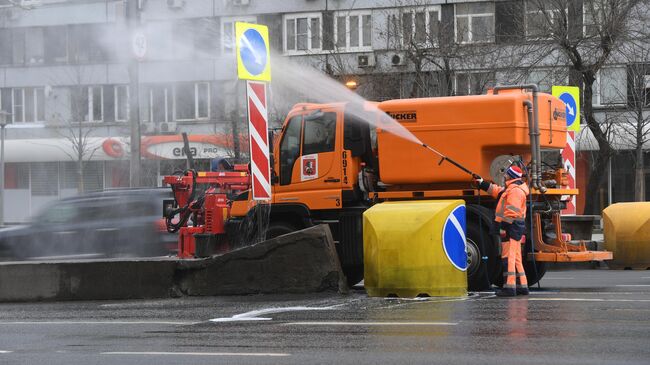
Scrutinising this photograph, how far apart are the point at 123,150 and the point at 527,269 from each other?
96.3 feet

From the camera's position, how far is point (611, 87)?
34.2m

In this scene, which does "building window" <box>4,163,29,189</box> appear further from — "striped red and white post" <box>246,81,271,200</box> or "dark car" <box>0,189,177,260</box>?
"striped red and white post" <box>246,81,271,200</box>

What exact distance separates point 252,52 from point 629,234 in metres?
7.71

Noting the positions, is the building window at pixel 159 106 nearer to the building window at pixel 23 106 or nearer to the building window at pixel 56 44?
the building window at pixel 56 44

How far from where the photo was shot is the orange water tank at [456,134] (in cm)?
1269

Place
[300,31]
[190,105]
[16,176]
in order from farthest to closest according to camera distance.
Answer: [16,176] → [300,31] → [190,105]

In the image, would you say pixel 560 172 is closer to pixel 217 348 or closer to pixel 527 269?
pixel 527 269

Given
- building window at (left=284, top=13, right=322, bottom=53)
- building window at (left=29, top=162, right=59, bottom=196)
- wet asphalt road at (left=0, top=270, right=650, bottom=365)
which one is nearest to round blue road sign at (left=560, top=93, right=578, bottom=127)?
wet asphalt road at (left=0, top=270, right=650, bottom=365)

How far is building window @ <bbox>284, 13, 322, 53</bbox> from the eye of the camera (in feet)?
122

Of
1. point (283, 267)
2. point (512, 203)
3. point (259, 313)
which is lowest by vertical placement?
point (259, 313)

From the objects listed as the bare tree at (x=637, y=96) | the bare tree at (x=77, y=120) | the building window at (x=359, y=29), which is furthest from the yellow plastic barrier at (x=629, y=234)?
the bare tree at (x=77, y=120)

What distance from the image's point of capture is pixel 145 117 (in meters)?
37.4

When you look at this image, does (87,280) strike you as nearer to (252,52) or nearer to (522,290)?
(252,52)

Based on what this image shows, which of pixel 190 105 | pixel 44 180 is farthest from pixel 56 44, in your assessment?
pixel 44 180
